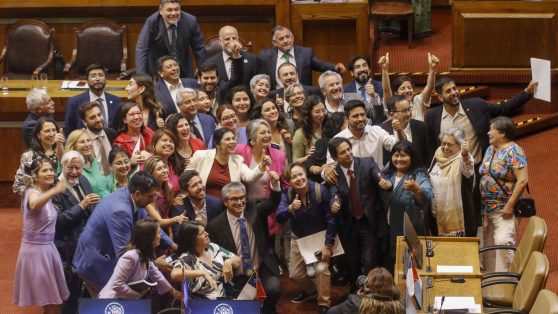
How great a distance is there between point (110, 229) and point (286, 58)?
2.75 meters

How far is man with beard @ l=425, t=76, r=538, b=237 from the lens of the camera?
877 centimetres

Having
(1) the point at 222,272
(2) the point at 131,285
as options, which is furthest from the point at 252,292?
(2) the point at 131,285

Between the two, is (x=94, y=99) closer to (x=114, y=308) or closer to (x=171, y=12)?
(x=171, y=12)

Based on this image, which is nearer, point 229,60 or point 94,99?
point 94,99

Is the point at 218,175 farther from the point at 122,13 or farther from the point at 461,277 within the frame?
the point at 122,13

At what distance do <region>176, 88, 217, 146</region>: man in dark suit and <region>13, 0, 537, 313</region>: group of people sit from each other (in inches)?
0.5

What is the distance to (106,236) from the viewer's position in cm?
758

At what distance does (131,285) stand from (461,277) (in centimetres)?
192

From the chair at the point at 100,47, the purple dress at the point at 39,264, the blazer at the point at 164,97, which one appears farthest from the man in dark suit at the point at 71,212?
the chair at the point at 100,47

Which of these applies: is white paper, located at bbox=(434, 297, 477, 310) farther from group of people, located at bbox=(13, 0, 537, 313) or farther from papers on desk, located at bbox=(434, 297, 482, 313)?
group of people, located at bbox=(13, 0, 537, 313)

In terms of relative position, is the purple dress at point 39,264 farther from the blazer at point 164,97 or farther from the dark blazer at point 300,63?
the dark blazer at point 300,63

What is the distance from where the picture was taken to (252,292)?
7547mm

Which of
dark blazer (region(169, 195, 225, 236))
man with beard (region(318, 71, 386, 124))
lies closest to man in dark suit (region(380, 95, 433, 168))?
man with beard (region(318, 71, 386, 124))

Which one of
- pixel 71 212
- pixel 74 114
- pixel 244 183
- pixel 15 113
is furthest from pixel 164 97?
pixel 15 113
